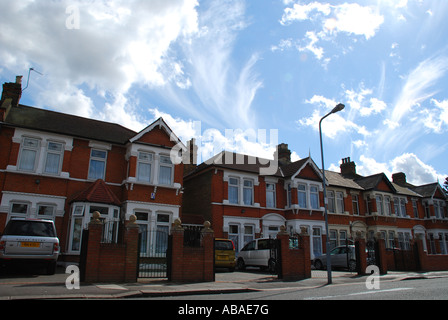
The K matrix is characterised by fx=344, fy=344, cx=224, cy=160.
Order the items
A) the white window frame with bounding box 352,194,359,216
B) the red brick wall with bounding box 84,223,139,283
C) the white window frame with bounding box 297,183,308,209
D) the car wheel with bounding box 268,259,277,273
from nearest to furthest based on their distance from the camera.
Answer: the red brick wall with bounding box 84,223,139,283 < the car wheel with bounding box 268,259,277,273 < the white window frame with bounding box 297,183,308,209 < the white window frame with bounding box 352,194,359,216

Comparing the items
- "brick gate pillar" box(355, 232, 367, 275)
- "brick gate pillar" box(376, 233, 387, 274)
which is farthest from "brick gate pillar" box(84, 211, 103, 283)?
"brick gate pillar" box(376, 233, 387, 274)

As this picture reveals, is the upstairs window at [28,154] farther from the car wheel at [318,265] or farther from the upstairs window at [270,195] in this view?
the car wheel at [318,265]

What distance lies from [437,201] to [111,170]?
35488mm

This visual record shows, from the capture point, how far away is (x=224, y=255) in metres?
19.0

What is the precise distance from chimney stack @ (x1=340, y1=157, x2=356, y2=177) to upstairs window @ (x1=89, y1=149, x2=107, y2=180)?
26.3 m

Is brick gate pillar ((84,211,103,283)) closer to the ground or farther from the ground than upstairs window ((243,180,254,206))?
closer to the ground

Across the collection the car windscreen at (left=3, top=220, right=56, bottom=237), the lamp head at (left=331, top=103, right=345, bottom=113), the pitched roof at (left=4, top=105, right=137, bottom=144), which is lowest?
the car windscreen at (left=3, top=220, right=56, bottom=237)

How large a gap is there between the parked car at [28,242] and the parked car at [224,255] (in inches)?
336

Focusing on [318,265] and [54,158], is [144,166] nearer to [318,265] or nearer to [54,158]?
[54,158]

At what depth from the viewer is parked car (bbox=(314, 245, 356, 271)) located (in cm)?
2075

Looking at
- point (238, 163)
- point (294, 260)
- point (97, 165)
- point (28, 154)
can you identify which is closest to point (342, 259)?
point (294, 260)

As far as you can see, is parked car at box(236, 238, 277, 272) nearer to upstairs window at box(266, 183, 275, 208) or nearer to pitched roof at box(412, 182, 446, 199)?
upstairs window at box(266, 183, 275, 208)

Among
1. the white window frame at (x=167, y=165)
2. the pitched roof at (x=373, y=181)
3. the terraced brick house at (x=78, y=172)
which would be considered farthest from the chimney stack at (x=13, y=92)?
the pitched roof at (x=373, y=181)

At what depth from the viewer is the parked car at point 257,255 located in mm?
19175
